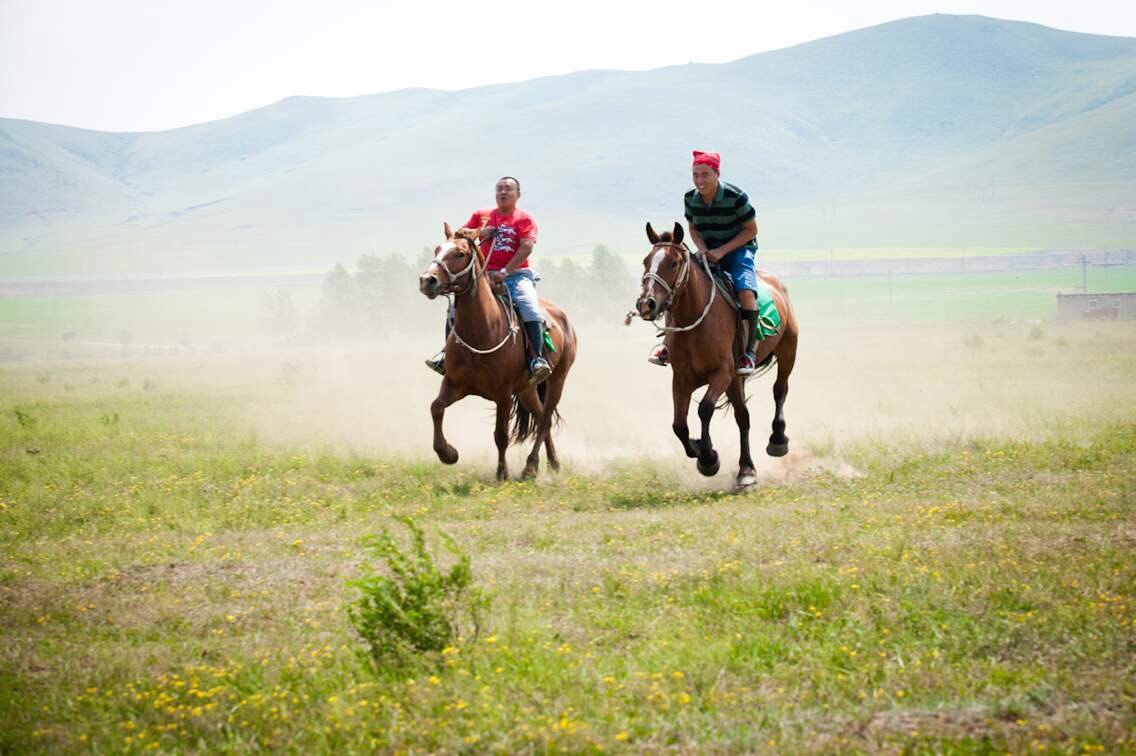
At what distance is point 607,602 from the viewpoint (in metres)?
8.15

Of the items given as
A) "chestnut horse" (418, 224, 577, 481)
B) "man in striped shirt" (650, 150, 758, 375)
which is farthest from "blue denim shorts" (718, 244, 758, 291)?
"chestnut horse" (418, 224, 577, 481)

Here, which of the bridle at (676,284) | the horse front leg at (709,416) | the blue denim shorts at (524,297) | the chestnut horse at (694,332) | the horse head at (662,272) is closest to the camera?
the horse head at (662,272)

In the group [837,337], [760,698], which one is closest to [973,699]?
[760,698]

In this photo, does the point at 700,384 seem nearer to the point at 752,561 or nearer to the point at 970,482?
the point at 970,482

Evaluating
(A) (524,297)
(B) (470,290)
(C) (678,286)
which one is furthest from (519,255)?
(C) (678,286)

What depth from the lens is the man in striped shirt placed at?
13.8 meters

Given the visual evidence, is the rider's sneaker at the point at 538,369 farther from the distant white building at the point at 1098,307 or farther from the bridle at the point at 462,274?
the distant white building at the point at 1098,307

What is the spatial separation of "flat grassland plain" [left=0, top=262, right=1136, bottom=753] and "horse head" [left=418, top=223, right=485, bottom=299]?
7.82ft

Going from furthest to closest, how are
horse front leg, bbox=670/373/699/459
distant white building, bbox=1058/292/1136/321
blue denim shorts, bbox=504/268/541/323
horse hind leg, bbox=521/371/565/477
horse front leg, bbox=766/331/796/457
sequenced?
distant white building, bbox=1058/292/1136/321, horse front leg, bbox=766/331/796/457, horse hind leg, bbox=521/371/565/477, blue denim shorts, bbox=504/268/541/323, horse front leg, bbox=670/373/699/459

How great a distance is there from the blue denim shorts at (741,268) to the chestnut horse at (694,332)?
0.36 meters

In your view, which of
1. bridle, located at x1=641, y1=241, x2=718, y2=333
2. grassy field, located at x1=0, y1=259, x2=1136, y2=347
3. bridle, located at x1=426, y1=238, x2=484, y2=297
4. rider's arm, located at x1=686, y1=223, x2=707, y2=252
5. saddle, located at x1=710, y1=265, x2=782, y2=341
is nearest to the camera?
bridle, located at x1=641, y1=241, x2=718, y2=333

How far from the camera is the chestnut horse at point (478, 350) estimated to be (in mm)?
13539

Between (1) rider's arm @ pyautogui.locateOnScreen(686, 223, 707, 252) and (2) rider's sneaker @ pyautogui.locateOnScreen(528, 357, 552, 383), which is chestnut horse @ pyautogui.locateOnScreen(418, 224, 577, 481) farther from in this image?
(1) rider's arm @ pyautogui.locateOnScreen(686, 223, 707, 252)

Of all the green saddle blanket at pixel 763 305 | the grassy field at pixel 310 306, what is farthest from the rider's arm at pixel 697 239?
the grassy field at pixel 310 306
